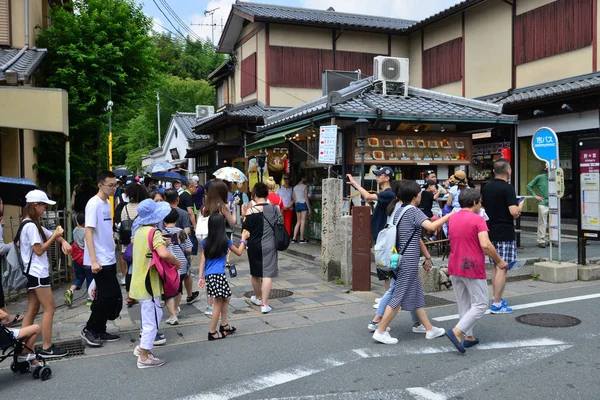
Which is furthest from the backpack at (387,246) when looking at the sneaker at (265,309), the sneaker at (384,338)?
the sneaker at (265,309)

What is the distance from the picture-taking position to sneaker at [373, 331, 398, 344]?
5852 mm

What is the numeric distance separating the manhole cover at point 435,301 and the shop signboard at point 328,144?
3.31 meters

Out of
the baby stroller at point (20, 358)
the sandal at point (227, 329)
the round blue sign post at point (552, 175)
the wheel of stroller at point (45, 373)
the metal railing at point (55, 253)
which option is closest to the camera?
the baby stroller at point (20, 358)

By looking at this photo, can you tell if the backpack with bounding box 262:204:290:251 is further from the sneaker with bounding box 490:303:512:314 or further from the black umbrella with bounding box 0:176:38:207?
the black umbrella with bounding box 0:176:38:207

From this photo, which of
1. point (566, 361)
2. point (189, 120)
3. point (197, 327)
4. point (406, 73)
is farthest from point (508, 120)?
point (189, 120)

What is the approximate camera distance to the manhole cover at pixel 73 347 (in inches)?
232

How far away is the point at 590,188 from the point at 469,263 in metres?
5.08

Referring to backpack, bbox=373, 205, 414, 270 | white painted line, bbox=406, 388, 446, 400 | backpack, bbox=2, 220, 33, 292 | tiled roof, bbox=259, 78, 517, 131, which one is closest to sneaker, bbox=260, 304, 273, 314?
backpack, bbox=373, 205, 414, 270

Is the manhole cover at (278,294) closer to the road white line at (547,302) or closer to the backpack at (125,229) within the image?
the backpack at (125,229)

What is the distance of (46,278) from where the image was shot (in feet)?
18.4

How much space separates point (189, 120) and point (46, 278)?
31.6 meters

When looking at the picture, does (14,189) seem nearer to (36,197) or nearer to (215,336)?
(36,197)

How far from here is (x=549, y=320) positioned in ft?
21.8

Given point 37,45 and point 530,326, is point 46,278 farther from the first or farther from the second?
point 37,45
